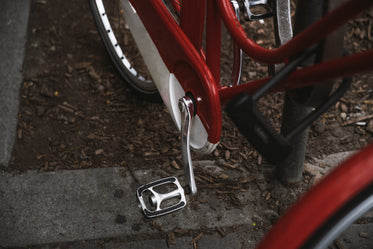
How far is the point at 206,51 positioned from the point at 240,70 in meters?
0.20

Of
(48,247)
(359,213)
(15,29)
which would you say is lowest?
(48,247)

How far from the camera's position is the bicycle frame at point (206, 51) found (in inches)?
Result: 44.8

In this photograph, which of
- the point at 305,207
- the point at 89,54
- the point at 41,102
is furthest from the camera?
the point at 89,54

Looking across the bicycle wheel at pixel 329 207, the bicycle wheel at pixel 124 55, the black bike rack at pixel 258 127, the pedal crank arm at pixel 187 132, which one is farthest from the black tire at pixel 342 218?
the bicycle wheel at pixel 124 55

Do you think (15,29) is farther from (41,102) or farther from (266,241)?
(266,241)

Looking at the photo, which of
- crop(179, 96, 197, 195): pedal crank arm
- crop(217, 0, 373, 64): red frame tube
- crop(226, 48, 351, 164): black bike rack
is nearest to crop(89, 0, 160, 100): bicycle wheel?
crop(179, 96, 197, 195): pedal crank arm

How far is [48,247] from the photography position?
5.65ft

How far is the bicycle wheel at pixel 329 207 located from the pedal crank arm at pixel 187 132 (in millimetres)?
750

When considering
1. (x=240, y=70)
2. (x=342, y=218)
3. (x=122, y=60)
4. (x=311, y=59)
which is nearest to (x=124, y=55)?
(x=122, y=60)

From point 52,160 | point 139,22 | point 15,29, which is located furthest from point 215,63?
point 15,29

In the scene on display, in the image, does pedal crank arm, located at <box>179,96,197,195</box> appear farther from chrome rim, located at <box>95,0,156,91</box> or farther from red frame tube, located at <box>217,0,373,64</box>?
chrome rim, located at <box>95,0,156,91</box>

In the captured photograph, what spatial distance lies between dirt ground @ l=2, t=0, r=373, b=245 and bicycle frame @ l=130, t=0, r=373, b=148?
22.4 inches

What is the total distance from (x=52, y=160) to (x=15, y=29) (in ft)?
3.26

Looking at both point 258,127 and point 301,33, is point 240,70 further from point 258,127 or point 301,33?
point 258,127
